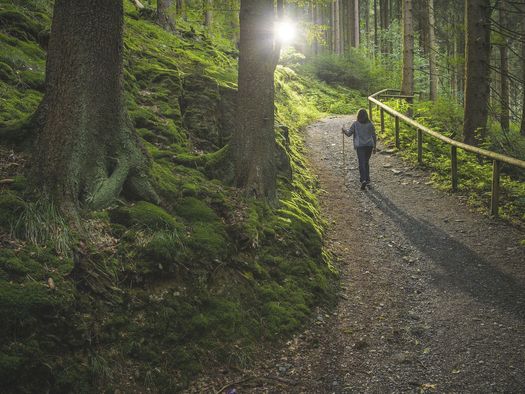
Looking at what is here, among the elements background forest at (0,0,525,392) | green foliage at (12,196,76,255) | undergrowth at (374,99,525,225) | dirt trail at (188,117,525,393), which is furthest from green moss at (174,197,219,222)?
undergrowth at (374,99,525,225)

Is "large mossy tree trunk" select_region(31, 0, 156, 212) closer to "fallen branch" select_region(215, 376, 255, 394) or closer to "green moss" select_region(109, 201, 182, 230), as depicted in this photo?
"green moss" select_region(109, 201, 182, 230)

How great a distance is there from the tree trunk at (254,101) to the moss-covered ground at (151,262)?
348 mm

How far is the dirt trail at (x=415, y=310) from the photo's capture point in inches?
188

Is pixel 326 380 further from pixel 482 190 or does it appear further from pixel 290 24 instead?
pixel 290 24

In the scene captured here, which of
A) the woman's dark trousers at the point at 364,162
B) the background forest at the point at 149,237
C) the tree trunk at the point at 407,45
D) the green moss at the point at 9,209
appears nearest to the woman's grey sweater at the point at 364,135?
the woman's dark trousers at the point at 364,162

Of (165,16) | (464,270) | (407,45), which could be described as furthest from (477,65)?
(165,16)

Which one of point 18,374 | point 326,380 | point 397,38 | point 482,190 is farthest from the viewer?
point 397,38

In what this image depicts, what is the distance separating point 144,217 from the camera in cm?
540

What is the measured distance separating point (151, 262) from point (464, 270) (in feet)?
16.4

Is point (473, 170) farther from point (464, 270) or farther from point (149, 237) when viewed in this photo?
point (149, 237)

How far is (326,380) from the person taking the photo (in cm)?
485

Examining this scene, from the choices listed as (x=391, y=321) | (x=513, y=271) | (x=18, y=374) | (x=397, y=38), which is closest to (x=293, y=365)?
(x=391, y=321)

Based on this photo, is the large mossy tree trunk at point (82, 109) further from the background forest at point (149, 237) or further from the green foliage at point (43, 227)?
the green foliage at point (43, 227)

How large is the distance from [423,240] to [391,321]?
2.87 m
